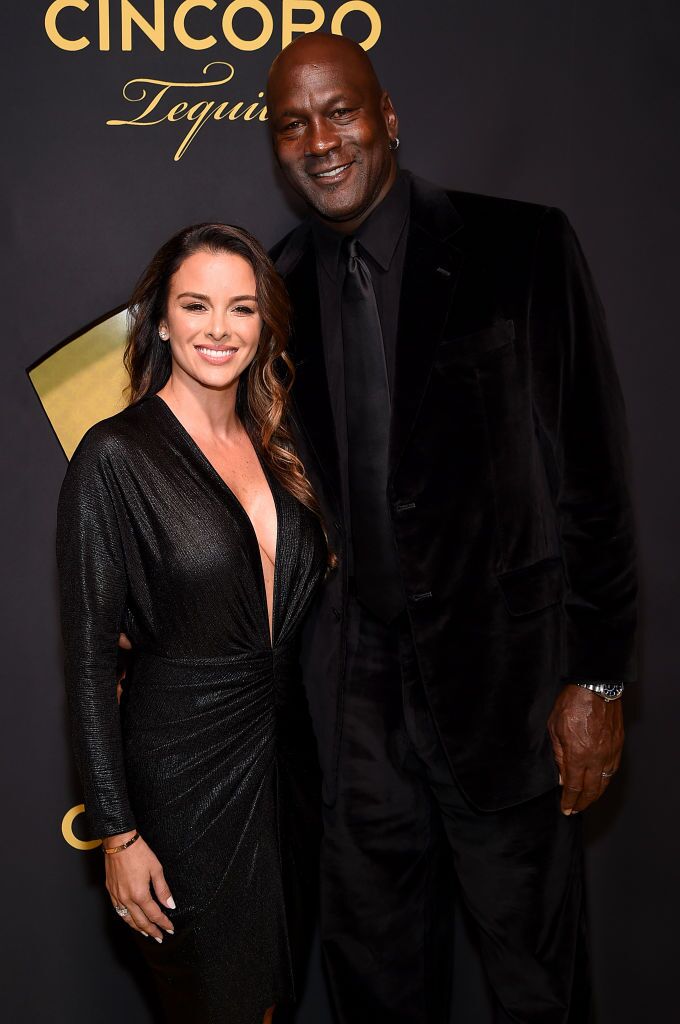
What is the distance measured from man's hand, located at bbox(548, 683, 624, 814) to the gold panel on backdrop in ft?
3.85

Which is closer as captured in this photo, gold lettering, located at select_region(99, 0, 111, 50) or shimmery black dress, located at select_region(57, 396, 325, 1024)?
shimmery black dress, located at select_region(57, 396, 325, 1024)

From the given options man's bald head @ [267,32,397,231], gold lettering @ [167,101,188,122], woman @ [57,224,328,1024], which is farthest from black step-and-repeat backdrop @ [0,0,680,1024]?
woman @ [57,224,328,1024]

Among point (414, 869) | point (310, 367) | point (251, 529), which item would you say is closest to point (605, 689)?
point (414, 869)

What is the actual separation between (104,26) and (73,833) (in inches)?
70.6

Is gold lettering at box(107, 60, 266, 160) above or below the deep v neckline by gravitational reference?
above

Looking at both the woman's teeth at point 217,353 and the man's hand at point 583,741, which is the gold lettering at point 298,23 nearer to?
the woman's teeth at point 217,353

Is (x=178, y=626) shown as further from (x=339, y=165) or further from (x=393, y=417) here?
(x=339, y=165)

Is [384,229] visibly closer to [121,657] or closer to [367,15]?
[367,15]

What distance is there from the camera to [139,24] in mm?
2285

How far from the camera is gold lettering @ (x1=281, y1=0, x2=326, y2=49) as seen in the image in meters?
2.29

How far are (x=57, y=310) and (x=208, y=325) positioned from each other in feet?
2.04

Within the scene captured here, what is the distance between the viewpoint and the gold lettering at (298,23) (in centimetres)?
229

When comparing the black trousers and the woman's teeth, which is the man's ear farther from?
the black trousers

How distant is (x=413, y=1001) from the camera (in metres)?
2.23
